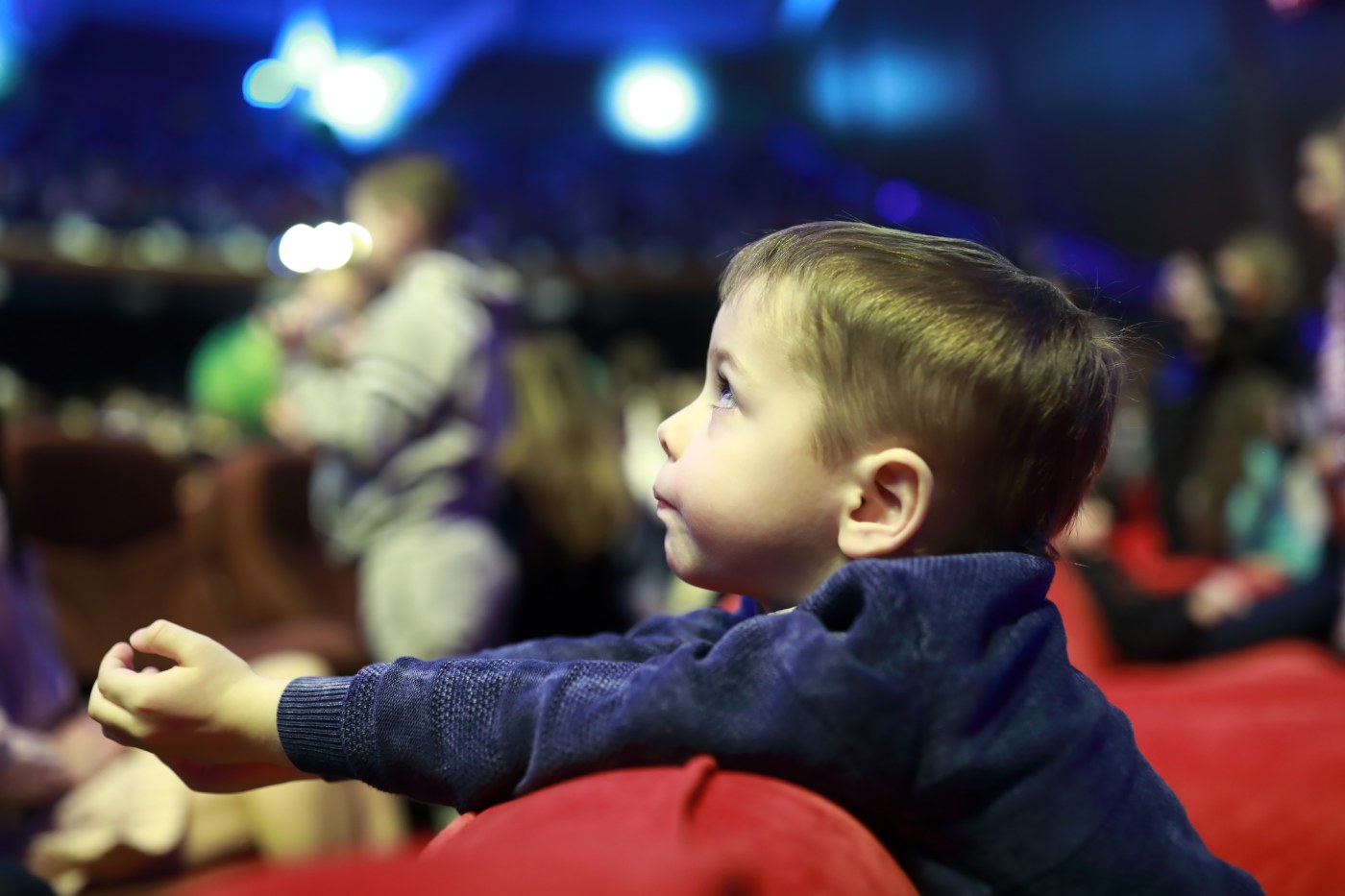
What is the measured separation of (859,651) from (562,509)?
2141 millimetres

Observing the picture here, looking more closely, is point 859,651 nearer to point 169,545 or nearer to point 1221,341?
point 169,545

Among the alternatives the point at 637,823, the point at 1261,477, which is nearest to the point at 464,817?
the point at 637,823

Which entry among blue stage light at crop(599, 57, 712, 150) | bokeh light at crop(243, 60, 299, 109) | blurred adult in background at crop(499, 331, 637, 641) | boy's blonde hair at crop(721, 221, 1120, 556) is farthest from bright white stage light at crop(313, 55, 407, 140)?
boy's blonde hair at crop(721, 221, 1120, 556)

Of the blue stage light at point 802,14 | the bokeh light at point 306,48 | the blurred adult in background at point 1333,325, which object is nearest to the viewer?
the blurred adult in background at point 1333,325

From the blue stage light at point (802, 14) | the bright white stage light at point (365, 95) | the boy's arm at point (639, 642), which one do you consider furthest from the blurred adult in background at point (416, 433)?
the blue stage light at point (802, 14)

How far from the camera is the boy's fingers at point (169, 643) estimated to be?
0.73 m

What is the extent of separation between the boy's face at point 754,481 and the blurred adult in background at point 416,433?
1.53 m

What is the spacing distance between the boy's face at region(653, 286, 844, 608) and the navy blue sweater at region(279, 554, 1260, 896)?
88 mm

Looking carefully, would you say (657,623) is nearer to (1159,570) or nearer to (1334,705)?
(1334,705)

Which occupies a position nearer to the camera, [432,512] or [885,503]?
[885,503]

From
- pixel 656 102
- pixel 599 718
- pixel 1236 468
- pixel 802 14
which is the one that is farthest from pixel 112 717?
pixel 656 102

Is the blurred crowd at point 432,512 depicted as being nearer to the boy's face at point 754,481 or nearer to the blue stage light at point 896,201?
the boy's face at point 754,481

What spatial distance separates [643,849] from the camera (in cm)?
55

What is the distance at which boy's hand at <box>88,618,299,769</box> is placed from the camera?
28.3 inches
